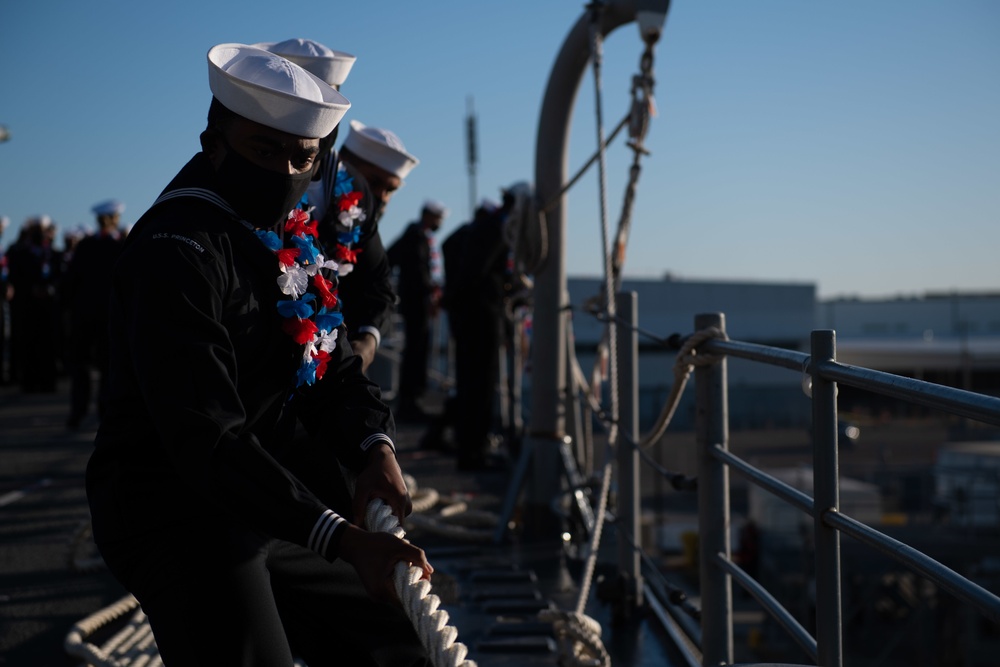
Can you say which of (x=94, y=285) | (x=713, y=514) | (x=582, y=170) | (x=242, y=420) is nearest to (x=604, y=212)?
(x=582, y=170)

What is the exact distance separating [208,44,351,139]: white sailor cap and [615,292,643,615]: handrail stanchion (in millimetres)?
2500

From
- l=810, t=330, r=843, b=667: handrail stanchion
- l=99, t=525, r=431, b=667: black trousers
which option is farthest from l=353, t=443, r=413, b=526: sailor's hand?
l=810, t=330, r=843, b=667: handrail stanchion

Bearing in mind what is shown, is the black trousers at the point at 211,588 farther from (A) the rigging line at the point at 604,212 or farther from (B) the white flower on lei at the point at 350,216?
(A) the rigging line at the point at 604,212

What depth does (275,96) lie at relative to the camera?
6.93ft

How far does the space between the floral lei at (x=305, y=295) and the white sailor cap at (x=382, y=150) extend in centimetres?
174

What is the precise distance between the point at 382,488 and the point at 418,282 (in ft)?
27.7

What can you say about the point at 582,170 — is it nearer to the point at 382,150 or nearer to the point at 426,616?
the point at 382,150

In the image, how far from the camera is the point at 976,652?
18578mm

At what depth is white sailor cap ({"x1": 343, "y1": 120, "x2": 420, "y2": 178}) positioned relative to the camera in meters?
4.21

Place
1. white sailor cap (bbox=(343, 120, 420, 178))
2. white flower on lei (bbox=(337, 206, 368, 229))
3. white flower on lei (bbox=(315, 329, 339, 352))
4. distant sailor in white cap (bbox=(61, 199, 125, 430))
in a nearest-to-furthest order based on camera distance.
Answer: white flower on lei (bbox=(315, 329, 339, 352)), white flower on lei (bbox=(337, 206, 368, 229)), white sailor cap (bbox=(343, 120, 420, 178)), distant sailor in white cap (bbox=(61, 199, 125, 430))

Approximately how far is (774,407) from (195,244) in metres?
36.8

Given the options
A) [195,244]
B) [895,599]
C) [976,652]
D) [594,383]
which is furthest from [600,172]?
[895,599]

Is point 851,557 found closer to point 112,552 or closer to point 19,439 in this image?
point 19,439

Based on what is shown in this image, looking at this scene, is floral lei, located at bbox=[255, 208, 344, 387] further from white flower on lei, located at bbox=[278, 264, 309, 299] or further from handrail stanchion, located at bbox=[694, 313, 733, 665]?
handrail stanchion, located at bbox=[694, 313, 733, 665]
